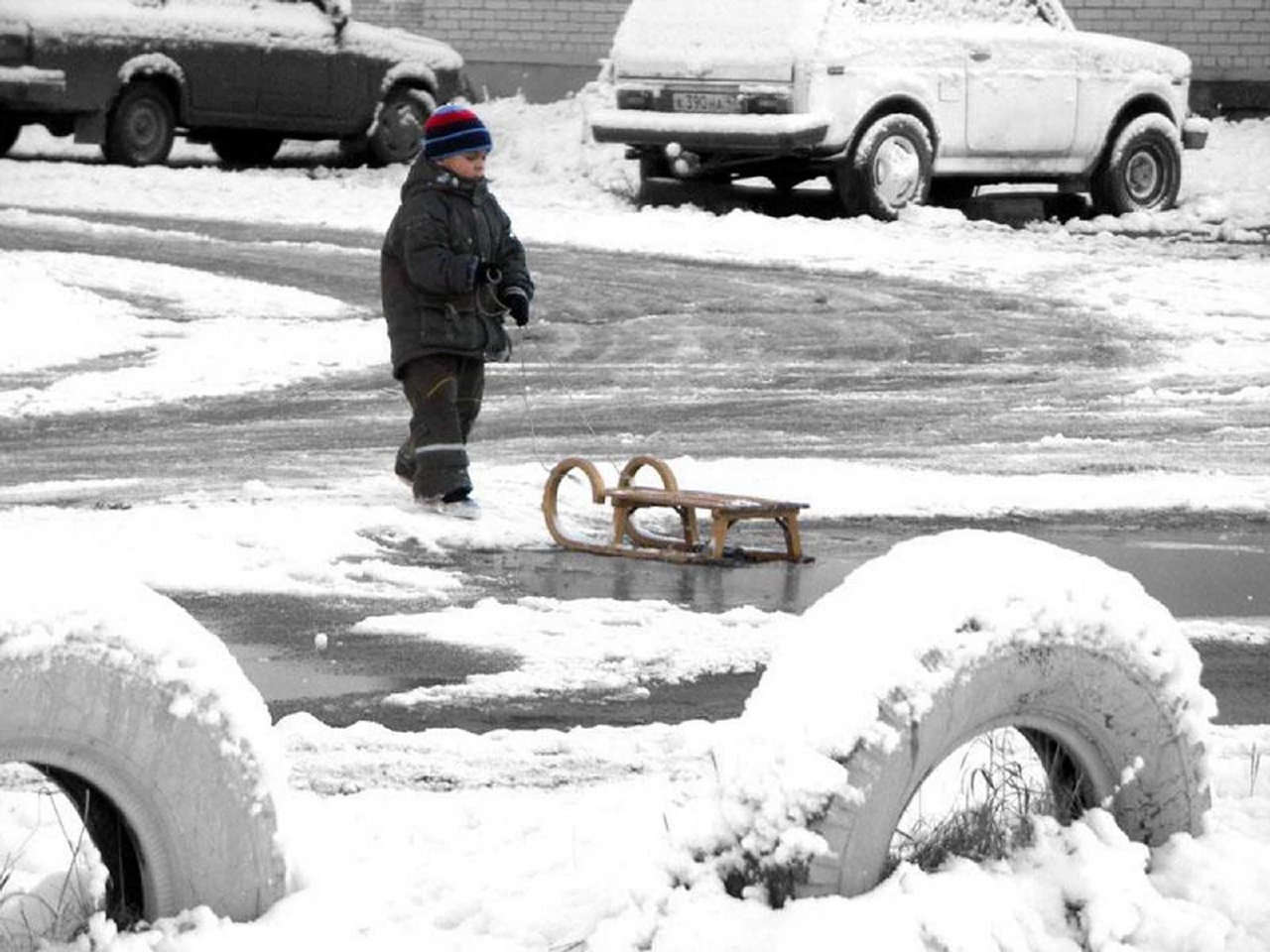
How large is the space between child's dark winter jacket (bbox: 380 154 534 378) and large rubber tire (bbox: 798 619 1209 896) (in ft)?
16.4

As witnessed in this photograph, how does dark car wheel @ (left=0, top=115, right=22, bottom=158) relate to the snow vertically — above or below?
below

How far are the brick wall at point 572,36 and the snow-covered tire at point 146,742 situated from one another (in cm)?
2527

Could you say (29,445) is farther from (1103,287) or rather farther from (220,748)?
(1103,287)

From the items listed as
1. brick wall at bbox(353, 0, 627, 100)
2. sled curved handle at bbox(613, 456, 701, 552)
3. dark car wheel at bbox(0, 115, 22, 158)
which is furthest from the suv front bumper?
sled curved handle at bbox(613, 456, 701, 552)

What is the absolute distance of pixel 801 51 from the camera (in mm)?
19422

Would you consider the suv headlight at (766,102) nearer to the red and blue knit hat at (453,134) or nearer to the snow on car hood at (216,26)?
the snow on car hood at (216,26)

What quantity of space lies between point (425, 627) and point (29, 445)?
3.75m

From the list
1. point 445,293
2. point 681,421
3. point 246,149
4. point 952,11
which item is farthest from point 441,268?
point 246,149

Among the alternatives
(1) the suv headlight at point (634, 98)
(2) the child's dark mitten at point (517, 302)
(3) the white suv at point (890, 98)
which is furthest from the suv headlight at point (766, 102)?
(2) the child's dark mitten at point (517, 302)

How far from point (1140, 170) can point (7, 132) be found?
30.2 feet

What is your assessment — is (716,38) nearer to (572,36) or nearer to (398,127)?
(398,127)

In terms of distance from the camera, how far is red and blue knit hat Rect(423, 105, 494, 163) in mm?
9281

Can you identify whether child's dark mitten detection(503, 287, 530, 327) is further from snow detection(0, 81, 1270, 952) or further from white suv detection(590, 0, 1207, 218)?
white suv detection(590, 0, 1207, 218)

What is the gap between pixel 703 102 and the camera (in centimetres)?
1975
